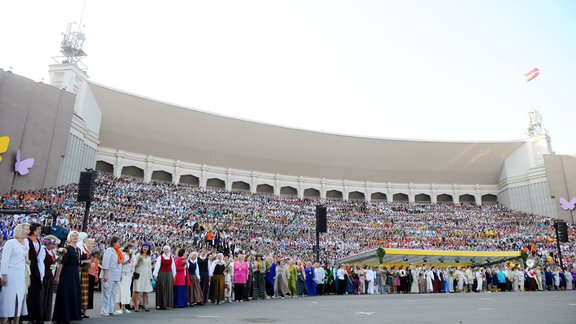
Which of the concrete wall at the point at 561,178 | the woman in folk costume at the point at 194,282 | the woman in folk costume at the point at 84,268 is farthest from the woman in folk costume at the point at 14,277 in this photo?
the concrete wall at the point at 561,178

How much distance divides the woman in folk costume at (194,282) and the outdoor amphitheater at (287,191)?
223 centimetres

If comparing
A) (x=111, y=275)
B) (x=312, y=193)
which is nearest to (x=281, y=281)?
(x=111, y=275)

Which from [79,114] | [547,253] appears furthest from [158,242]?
[547,253]

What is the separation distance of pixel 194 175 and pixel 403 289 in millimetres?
32089

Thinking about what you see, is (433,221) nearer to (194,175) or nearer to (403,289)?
(403,289)

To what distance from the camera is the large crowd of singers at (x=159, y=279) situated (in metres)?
6.33

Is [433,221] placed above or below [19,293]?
above

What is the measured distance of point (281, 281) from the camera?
15227mm

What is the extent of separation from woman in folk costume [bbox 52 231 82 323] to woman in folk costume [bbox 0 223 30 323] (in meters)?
0.63

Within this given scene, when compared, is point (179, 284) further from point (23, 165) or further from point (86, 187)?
point (23, 165)

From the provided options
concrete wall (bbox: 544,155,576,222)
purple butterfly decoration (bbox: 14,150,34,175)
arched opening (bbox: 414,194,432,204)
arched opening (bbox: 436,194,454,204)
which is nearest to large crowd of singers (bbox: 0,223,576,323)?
purple butterfly decoration (bbox: 14,150,34,175)

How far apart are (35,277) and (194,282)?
4618mm

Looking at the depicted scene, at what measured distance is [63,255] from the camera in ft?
22.8

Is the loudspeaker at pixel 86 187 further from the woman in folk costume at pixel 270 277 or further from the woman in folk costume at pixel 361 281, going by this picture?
the woman in folk costume at pixel 361 281
